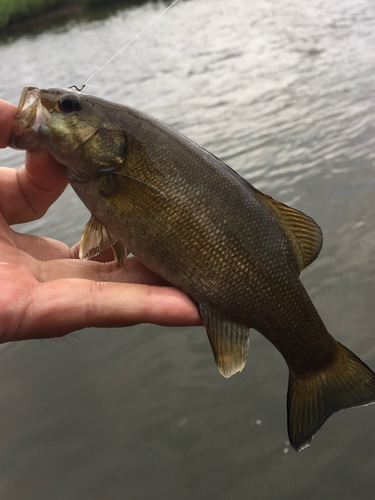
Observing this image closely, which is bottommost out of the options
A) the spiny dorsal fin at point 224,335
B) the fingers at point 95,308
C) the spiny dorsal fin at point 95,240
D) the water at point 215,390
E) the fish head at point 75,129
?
the water at point 215,390

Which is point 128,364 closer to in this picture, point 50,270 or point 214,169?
point 50,270

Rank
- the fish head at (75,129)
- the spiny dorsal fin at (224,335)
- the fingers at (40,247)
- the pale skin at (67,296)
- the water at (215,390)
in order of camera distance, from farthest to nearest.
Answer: the water at (215,390)
the fingers at (40,247)
the fish head at (75,129)
the spiny dorsal fin at (224,335)
the pale skin at (67,296)

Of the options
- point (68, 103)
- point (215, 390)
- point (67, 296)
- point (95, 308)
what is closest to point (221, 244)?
point (95, 308)

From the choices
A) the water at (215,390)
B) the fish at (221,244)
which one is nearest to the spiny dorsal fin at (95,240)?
the fish at (221,244)

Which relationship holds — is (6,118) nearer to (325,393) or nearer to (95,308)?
(95,308)

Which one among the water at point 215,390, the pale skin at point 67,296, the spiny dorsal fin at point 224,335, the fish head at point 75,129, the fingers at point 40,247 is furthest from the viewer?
the water at point 215,390

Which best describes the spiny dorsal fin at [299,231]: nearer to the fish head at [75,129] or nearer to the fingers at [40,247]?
the fish head at [75,129]

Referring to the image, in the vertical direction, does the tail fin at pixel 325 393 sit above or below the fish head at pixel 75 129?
below

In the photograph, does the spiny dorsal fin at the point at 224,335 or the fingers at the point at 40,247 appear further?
the fingers at the point at 40,247

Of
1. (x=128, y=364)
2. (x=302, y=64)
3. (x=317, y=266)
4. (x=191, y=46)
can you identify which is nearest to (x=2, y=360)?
(x=128, y=364)
